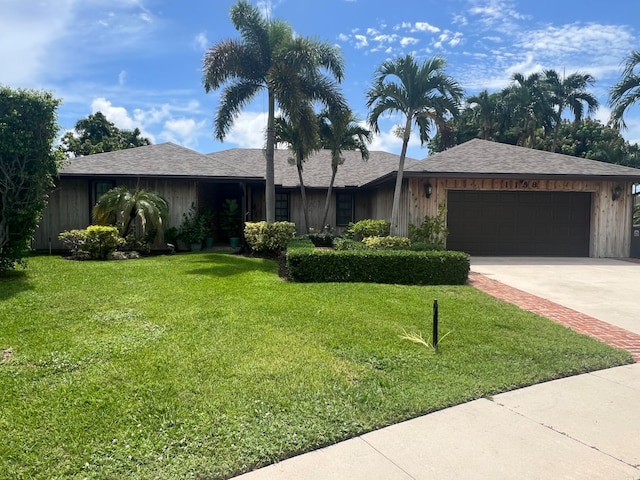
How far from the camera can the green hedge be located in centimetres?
880

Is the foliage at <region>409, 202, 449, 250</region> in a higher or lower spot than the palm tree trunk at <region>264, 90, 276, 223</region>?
lower

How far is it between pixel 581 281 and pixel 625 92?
973cm

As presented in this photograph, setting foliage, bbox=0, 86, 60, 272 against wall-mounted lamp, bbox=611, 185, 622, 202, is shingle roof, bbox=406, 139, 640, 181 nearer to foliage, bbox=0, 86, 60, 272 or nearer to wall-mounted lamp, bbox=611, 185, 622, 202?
wall-mounted lamp, bbox=611, 185, 622, 202

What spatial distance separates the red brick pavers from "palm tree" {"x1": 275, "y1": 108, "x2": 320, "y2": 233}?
6.60 meters

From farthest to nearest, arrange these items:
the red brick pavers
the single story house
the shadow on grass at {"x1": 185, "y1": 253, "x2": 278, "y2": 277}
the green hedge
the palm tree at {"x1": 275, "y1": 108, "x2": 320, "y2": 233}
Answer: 1. the single story house
2. the palm tree at {"x1": 275, "y1": 108, "x2": 320, "y2": 233}
3. the shadow on grass at {"x1": 185, "y1": 253, "x2": 278, "y2": 277}
4. the green hedge
5. the red brick pavers

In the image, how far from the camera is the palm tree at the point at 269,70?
12242 millimetres

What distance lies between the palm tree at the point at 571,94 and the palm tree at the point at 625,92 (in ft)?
42.5

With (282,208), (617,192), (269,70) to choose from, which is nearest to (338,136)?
(269,70)

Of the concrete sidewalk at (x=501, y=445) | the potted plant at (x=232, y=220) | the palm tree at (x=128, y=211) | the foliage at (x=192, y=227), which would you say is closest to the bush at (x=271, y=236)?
the foliage at (x=192, y=227)

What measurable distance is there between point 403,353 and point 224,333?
7.15 ft

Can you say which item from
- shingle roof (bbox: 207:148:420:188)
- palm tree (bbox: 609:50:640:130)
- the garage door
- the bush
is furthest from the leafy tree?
palm tree (bbox: 609:50:640:130)

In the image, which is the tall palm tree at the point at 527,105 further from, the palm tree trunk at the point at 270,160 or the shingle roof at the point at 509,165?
the palm tree trunk at the point at 270,160

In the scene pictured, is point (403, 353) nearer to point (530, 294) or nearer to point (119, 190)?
point (530, 294)

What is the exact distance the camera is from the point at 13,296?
687cm
